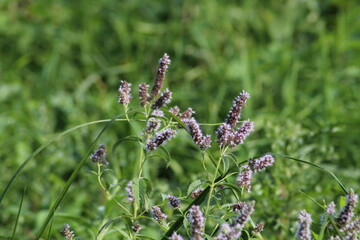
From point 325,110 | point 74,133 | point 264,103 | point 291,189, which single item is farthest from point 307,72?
point 291,189

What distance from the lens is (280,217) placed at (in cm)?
240

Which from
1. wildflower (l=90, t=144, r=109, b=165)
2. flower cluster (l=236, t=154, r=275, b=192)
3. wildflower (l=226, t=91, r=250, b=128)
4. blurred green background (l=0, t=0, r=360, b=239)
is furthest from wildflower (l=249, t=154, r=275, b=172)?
blurred green background (l=0, t=0, r=360, b=239)

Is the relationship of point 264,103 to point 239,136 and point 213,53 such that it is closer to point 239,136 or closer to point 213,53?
point 213,53

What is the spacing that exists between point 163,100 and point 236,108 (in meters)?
0.18

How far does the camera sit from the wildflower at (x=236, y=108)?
1.50 m

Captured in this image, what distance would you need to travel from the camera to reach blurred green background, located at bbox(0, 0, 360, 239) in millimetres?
3648

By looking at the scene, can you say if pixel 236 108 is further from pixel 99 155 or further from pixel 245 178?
pixel 99 155

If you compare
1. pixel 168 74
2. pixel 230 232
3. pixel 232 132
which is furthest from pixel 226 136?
pixel 168 74

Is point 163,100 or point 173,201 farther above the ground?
point 163,100

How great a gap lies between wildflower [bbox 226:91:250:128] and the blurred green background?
1600mm

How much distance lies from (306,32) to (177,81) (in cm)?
125

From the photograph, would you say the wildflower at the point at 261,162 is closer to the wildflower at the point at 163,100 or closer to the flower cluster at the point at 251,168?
the flower cluster at the point at 251,168

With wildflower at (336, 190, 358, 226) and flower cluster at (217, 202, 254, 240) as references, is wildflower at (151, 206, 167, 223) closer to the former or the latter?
flower cluster at (217, 202, 254, 240)

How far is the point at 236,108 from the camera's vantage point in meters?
1.50
